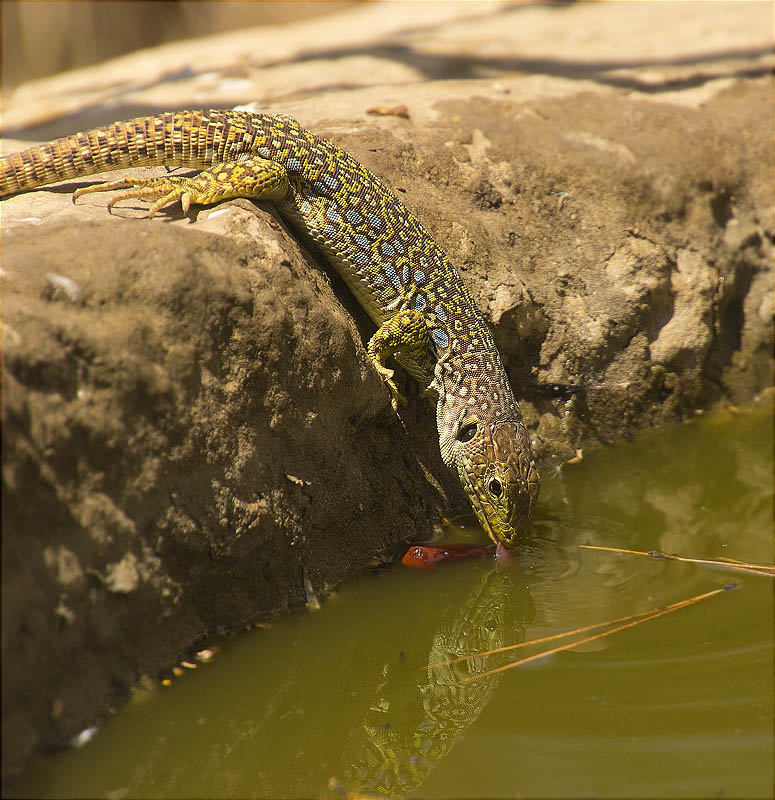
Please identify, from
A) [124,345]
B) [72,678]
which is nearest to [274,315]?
[124,345]

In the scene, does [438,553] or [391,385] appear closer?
[438,553]

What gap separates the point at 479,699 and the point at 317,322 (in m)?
2.26

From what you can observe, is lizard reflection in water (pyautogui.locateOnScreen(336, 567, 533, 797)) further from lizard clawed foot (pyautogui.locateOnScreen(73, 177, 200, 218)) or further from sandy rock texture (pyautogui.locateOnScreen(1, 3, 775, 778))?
lizard clawed foot (pyautogui.locateOnScreen(73, 177, 200, 218))

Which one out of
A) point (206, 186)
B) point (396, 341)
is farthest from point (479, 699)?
point (206, 186)

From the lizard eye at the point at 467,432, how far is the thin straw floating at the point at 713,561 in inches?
39.1

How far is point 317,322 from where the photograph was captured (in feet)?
15.9

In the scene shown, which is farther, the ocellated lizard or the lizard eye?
the lizard eye

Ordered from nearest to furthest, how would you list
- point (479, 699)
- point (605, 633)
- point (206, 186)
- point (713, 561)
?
1. point (479, 699)
2. point (605, 633)
3. point (206, 186)
4. point (713, 561)

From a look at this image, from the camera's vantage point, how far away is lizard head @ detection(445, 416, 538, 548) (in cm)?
516

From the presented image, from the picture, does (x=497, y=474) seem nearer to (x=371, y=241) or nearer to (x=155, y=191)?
(x=371, y=241)

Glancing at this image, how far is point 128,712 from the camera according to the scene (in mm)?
Result: 3740

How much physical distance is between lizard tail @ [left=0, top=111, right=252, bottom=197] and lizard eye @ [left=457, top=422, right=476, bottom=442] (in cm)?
234

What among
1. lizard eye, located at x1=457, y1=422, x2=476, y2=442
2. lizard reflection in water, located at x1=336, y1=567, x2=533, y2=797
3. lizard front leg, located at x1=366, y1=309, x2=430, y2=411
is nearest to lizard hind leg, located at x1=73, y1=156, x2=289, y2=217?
lizard front leg, located at x1=366, y1=309, x2=430, y2=411

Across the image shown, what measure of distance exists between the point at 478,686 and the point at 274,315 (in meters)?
2.23
